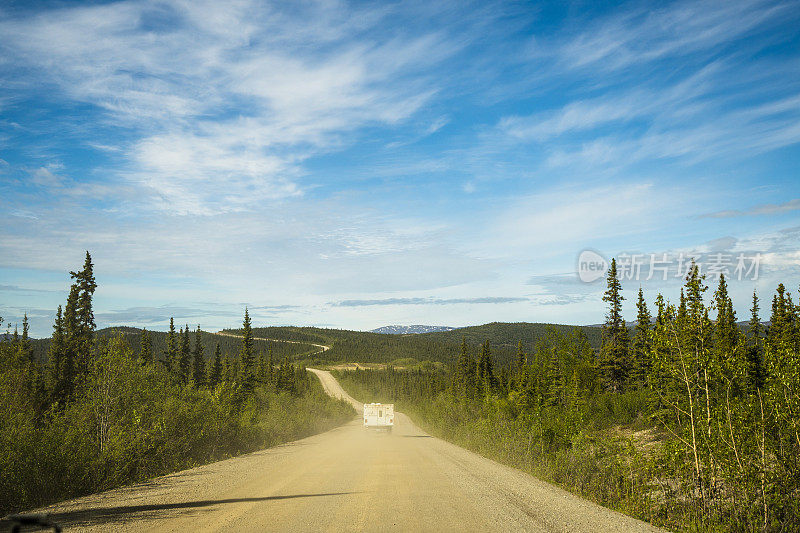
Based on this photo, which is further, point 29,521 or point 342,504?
point 342,504

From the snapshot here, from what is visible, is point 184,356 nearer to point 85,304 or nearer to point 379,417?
point 85,304

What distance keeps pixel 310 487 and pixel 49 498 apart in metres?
6.44

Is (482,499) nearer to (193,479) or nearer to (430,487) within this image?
(430,487)

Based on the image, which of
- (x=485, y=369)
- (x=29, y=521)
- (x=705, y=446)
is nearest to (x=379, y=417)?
(x=705, y=446)

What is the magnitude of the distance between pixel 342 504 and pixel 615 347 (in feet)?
154

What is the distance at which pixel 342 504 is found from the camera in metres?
11.1

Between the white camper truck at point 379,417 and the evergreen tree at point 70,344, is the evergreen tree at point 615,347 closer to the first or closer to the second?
the white camper truck at point 379,417

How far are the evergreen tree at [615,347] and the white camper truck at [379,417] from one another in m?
23.6

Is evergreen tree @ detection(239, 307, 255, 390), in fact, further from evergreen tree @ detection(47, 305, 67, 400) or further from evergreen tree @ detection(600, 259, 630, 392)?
evergreen tree @ detection(600, 259, 630, 392)

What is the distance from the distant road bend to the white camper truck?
2565 cm

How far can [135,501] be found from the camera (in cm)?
1168

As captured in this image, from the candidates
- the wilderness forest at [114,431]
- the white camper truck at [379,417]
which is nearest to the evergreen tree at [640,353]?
the white camper truck at [379,417]

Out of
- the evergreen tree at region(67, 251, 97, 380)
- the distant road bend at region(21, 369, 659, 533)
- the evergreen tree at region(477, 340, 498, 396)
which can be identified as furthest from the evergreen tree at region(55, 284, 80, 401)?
the evergreen tree at region(477, 340, 498, 396)

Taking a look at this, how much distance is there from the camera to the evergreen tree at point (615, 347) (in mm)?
52219
